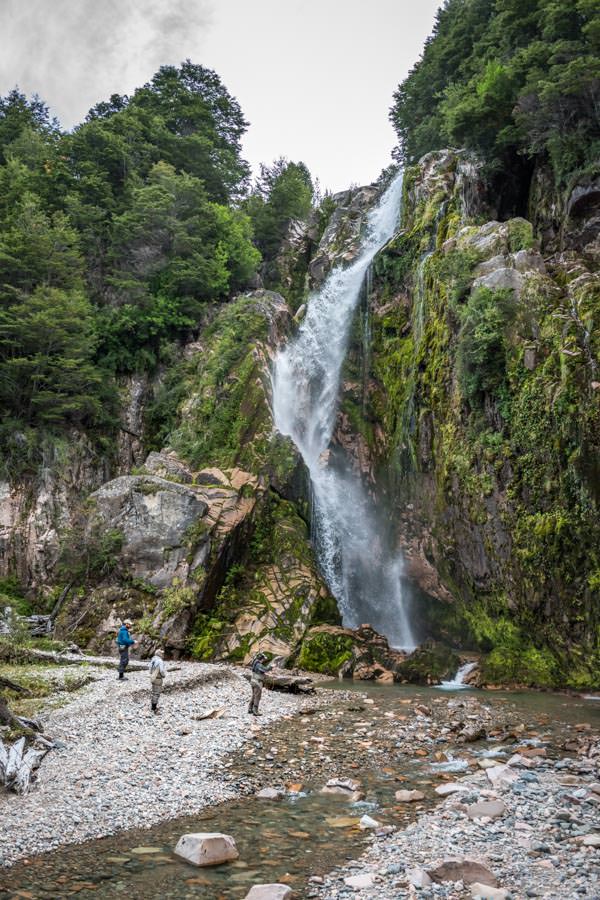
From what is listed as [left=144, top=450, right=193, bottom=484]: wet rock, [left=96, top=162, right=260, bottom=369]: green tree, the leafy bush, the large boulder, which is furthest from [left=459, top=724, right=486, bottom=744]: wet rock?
[left=96, top=162, right=260, bottom=369]: green tree

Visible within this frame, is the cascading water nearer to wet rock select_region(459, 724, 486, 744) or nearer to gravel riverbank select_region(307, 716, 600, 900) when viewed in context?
wet rock select_region(459, 724, 486, 744)

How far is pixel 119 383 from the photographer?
31766 millimetres

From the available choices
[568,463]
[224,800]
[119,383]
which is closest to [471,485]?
[568,463]

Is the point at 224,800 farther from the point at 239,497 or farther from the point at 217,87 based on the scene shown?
the point at 217,87

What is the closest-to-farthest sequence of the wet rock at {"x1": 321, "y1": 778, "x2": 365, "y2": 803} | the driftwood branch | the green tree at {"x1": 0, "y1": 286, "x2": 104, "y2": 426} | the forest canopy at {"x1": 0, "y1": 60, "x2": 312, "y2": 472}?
the wet rock at {"x1": 321, "y1": 778, "x2": 365, "y2": 803}
the driftwood branch
the green tree at {"x1": 0, "y1": 286, "x2": 104, "y2": 426}
the forest canopy at {"x1": 0, "y1": 60, "x2": 312, "y2": 472}

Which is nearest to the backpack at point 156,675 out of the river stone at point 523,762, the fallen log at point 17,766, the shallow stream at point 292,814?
the shallow stream at point 292,814

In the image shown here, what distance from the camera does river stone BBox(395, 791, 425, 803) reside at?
802 centimetres

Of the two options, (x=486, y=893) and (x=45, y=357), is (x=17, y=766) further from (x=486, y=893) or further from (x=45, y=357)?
(x=45, y=357)

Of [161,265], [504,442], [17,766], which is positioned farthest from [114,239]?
[17,766]

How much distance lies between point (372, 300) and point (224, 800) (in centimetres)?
2489

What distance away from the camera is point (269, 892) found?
17.9 ft

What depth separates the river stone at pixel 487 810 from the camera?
725cm

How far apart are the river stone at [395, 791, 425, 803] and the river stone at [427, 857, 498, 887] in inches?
89.2

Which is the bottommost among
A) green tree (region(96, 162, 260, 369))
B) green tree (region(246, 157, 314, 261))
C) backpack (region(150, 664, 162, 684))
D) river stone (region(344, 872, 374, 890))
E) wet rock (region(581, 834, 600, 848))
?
river stone (region(344, 872, 374, 890))
